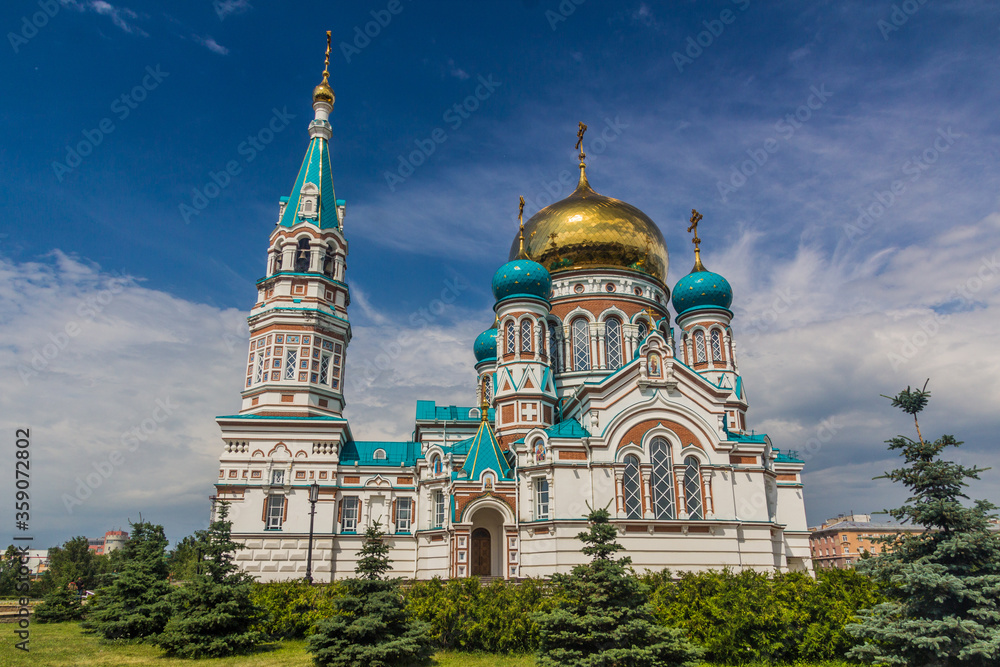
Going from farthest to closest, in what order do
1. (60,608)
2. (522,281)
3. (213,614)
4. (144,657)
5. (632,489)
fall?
(522,281), (632,489), (60,608), (144,657), (213,614)

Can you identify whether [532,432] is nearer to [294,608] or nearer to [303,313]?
[294,608]

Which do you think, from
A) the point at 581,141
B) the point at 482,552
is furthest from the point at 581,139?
the point at 482,552

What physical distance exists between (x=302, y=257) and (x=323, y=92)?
9738 millimetres

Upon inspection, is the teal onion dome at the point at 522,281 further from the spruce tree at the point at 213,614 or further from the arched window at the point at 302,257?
the spruce tree at the point at 213,614

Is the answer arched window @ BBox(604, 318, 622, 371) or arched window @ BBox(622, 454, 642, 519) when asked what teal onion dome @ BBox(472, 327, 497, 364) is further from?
arched window @ BBox(622, 454, 642, 519)

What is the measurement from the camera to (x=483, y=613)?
45.4 ft

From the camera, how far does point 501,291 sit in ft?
91.3

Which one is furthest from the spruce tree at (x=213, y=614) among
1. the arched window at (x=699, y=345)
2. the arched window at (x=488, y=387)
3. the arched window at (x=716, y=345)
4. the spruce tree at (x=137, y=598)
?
the arched window at (x=716, y=345)

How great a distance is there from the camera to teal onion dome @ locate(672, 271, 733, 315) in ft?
95.1

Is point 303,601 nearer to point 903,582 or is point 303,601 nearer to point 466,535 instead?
point 466,535

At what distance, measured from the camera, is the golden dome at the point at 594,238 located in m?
30.9

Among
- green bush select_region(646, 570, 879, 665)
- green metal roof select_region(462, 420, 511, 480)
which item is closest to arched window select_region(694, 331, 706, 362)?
green metal roof select_region(462, 420, 511, 480)

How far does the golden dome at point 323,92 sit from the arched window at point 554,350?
675 inches

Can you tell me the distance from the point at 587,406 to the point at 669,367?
3.40m
